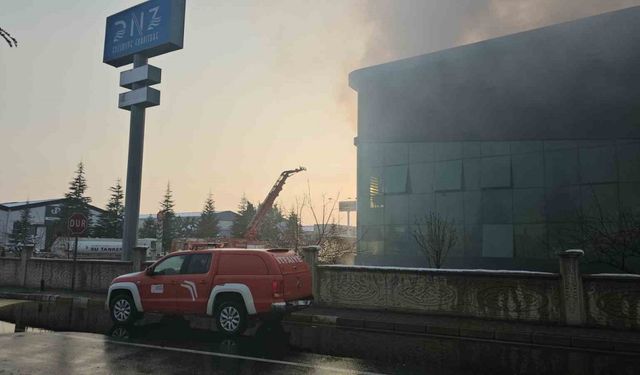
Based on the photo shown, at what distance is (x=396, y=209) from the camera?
82.1 ft

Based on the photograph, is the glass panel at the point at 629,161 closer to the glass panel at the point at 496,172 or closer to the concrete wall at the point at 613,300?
the glass panel at the point at 496,172

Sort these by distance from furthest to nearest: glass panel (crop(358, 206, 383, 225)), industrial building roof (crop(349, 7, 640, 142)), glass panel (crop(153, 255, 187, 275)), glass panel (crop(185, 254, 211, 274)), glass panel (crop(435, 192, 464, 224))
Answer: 1. glass panel (crop(358, 206, 383, 225))
2. glass panel (crop(435, 192, 464, 224))
3. industrial building roof (crop(349, 7, 640, 142))
4. glass panel (crop(153, 255, 187, 275))
5. glass panel (crop(185, 254, 211, 274))

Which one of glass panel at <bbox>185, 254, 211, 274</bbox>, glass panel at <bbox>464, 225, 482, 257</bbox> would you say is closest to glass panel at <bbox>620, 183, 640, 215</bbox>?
glass panel at <bbox>464, 225, 482, 257</bbox>

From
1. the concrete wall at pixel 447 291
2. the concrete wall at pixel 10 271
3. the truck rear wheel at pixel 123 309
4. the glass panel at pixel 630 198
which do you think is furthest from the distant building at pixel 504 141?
the truck rear wheel at pixel 123 309

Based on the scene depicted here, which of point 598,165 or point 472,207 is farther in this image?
point 472,207

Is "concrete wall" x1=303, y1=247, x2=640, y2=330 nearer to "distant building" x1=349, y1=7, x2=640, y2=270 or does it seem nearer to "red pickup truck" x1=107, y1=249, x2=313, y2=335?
"red pickup truck" x1=107, y1=249, x2=313, y2=335

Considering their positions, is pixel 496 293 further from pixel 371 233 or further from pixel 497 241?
pixel 371 233

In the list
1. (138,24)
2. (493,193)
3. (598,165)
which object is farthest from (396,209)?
(138,24)

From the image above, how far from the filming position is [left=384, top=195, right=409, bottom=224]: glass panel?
81.0 ft

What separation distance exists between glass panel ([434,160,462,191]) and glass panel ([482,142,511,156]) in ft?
4.52

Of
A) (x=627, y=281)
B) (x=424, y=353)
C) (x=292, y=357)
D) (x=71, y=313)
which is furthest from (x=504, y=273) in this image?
(x=71, y=313)

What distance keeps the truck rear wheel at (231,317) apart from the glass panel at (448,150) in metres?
17.2

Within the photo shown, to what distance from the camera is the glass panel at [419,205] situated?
78.3ft

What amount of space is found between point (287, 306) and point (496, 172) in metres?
16.3
